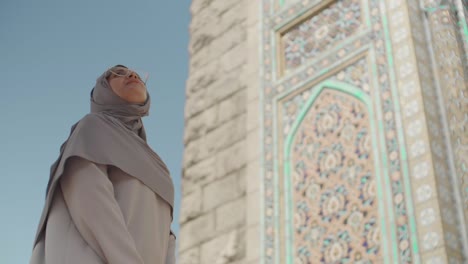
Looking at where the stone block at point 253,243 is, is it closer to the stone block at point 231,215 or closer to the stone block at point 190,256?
the stone block at point 231,215

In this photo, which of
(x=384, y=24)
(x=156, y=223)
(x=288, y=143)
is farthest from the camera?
(x=288, y=143)

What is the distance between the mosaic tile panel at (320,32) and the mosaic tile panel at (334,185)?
0.82 ft

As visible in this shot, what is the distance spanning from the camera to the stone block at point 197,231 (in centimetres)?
320

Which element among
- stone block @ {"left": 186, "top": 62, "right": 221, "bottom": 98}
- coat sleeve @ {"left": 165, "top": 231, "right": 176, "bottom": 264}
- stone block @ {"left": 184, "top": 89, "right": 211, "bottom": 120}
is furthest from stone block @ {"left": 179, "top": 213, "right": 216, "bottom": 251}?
coat sleeve @ {"left": 165, "top": 231, "right": 176, "bottom": 264}

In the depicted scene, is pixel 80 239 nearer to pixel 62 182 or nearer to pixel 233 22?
pixel 62 182

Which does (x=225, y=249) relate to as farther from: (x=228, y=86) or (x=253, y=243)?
(x=228, y=86)

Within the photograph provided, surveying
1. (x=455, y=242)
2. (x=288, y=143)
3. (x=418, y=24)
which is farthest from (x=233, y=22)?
(x=455, y=242)

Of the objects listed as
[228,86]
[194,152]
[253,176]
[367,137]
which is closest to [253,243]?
[253,176]

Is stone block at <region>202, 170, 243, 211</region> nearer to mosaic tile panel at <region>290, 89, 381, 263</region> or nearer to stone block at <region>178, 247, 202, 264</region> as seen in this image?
stone block at <region>178, 247, 202, 264</region>

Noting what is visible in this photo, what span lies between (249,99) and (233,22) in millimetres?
564

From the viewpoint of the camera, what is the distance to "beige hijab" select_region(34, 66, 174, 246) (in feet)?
4.44

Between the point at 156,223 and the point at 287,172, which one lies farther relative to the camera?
the point at 287,172

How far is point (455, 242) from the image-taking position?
2.27 meters

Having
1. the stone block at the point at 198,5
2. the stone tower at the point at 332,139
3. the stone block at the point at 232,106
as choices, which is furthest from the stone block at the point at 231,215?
the stone block at the point at 198,5
